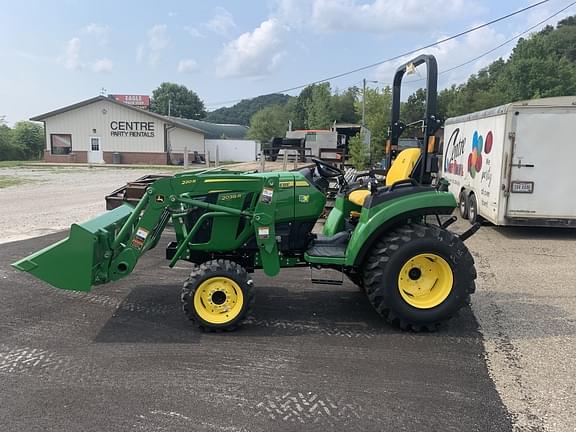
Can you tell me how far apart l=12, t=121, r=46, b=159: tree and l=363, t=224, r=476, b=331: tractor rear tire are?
46.7m

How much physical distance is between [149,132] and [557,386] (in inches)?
1545

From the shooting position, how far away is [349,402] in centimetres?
327

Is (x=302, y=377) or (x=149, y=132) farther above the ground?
(x=149, y=132)

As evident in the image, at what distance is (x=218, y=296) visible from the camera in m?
4.39

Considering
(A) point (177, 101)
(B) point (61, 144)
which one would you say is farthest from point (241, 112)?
(B) point (61, 144)

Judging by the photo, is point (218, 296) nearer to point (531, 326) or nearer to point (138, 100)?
point (531, 326)

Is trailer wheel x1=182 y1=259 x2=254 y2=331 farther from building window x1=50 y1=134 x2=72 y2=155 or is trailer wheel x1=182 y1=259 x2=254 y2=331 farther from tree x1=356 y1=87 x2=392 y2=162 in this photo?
building window x1=50 y1=134 x2=72 y2=155

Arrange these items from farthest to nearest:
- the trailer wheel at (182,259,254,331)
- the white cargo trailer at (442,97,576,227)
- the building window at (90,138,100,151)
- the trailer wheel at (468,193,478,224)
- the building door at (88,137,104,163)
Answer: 1. the building window at (90,138,100,151)
2. the building door at (88,137,104,163)
3. the trailer wheel at (468,193,478,224)
4. the white cargo trailer at (442,97,576,227)
5. the trailer wheel at (182,259,254,331)

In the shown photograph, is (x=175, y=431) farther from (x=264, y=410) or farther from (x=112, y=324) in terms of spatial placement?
(x=112, y=324)

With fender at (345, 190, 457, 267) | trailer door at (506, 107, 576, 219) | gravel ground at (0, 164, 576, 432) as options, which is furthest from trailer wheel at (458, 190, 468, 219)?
fender at (345, 190, 457, 267)

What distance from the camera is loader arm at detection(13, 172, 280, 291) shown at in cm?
424

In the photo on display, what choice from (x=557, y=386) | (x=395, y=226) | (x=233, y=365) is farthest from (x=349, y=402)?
(x=395, y=226)

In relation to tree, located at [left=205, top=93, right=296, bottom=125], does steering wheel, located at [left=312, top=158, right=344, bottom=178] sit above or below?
below

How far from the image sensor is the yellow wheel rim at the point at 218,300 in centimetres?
435
